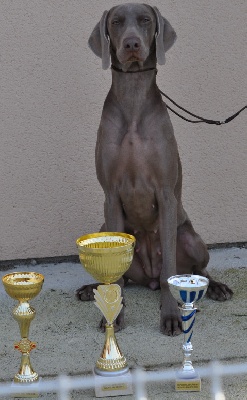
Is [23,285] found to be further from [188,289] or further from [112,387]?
[188,289]

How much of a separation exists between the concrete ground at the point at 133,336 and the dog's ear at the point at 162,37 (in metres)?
1.31

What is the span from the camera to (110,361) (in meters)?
3.07

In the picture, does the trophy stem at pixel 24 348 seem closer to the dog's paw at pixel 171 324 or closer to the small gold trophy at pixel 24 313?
the small gold trophy at pixel 24 313

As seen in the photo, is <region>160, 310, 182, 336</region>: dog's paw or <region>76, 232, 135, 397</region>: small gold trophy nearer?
<region>76, 232, 135, 397</region>: small gold trophy

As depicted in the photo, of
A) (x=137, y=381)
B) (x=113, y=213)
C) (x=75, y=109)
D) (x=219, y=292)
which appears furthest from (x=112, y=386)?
(x=75, y=109)

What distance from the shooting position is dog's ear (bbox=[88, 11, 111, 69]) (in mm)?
3898

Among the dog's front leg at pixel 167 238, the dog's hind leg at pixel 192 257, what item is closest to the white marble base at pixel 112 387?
the dog's front leg at pixel 167 238

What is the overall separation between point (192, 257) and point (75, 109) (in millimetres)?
1352

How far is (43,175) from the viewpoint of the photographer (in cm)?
505

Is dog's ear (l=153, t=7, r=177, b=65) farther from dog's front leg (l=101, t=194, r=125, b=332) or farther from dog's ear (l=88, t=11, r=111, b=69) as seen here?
dog's front leg (l=101, t=194, r=125, b=332)

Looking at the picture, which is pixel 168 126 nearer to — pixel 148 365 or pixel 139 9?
pixel 139 9

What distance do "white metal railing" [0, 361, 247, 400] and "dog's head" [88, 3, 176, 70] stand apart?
1.50 meters

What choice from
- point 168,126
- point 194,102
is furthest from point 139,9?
point 194,102

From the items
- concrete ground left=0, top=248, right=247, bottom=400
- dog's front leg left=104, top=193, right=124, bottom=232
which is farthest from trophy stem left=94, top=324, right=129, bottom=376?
dog's front leg left=104, top=193, right=124, bottom=232
